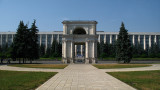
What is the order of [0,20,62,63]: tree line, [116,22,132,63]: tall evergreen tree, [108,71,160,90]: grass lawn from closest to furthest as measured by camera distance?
[108,71,160,90]: grass lawn
[0,20,62,63]: tree line
[116,22,132,63]: tall evergreen tree

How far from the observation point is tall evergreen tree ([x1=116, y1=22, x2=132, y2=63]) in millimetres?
44812

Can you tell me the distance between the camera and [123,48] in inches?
1802

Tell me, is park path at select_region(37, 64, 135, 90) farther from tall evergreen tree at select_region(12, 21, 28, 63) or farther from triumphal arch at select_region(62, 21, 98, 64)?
triumphal arch at select_region(62, 21, 98, 64)

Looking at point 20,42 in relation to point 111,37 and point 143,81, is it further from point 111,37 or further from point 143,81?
point 111,37

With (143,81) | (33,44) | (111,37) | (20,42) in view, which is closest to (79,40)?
(33,44)

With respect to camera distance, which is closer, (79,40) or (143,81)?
(143,81)

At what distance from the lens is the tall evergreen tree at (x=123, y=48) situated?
44812mm

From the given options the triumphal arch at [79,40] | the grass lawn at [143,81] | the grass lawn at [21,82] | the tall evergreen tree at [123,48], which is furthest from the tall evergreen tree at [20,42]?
the grass lawn at [143,81]

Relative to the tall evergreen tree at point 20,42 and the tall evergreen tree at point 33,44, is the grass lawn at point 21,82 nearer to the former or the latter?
the tall evergreen tree at point 20,42

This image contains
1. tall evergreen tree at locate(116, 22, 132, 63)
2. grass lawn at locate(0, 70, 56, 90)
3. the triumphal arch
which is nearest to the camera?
grass lawn at locate(0, 70, 56, 90)

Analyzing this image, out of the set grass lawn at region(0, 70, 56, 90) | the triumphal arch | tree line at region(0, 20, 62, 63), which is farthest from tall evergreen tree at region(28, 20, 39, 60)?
grass lawn at region(0, 70, 56, 90)

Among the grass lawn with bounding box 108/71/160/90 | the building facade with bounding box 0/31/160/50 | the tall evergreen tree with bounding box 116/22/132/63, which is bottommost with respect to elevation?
the grass lawn with bounding box 108/71/160/90

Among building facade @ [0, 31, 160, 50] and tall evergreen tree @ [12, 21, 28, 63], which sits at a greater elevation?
building facade @ [0, 31, 160, 50]

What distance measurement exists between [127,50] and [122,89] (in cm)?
3775
